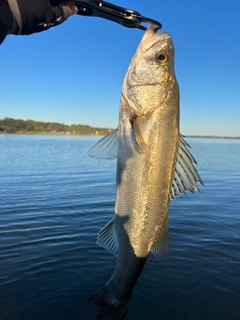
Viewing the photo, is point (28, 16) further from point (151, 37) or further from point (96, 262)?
point (96, 262)

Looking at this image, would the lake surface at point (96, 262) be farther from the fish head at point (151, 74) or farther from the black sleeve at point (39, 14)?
the black sleeve at point (39, 14)


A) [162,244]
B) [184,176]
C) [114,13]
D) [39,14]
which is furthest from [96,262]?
[39,14]

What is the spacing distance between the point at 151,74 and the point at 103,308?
2758 millimetres

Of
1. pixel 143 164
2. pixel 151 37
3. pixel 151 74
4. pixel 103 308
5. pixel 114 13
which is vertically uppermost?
pixel 114 13

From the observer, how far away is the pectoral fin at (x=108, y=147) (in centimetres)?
352

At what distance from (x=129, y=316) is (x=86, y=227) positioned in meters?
4.97

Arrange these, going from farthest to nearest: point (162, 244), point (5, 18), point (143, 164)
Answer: point (162, 244)
point (143, 164)
point (5, 18)

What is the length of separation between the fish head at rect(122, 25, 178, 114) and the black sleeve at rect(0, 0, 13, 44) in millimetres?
1445

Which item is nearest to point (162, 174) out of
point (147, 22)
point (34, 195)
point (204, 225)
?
point (147, 22)

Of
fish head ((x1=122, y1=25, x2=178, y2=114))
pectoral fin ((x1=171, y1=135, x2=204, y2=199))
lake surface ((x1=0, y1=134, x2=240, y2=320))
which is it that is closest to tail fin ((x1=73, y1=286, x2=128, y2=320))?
pectoral fin ((x1=171, y1=135, x2=204, y2=199))

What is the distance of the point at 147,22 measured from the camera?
367 centimetres

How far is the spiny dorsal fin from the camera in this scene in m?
3.74

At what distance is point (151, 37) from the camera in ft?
11.9

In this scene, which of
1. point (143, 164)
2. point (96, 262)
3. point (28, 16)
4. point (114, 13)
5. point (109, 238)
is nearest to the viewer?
point (28, 16)
